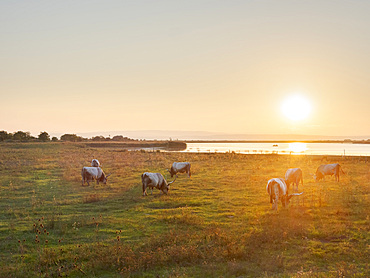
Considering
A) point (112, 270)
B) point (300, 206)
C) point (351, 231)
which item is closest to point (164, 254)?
point (112, 270)

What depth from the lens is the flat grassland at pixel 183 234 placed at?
8.45m

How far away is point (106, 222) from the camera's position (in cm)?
1285

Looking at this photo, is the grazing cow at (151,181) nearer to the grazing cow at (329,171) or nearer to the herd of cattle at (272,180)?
the herd of cattle at (272,180)

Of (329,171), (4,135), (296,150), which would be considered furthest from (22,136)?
(329,171)

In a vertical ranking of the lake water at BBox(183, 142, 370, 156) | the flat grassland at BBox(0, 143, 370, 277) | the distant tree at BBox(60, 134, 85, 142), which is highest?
the distant tree at BBox(60, 134, 85, 142)

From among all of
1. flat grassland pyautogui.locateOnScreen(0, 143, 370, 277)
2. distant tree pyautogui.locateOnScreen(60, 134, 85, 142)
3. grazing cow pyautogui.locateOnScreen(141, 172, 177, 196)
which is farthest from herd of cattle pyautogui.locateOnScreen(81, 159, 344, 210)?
distant tree pyautogui.locateOnScreen(60, 134, 85, 142)

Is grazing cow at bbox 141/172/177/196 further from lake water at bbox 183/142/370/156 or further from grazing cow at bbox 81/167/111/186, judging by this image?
lake water at bbox 183/142/370/156

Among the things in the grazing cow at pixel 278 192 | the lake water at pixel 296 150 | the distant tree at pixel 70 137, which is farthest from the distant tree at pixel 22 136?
the grazing cow at pixel 278 192

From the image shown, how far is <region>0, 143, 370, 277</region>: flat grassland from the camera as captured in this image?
27.7 ft

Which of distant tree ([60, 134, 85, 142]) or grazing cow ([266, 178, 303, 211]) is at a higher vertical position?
distant tree ([60, 134, 85, 142])

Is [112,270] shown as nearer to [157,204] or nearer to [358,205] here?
[157,204]

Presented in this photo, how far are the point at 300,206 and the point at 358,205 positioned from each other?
3097mm

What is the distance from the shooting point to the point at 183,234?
36.2 feet

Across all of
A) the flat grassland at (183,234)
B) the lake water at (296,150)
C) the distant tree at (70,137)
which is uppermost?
the distant tree at (70,137)
